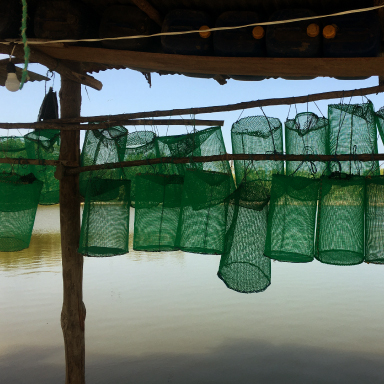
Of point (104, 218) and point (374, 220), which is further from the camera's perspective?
point (104, 218)

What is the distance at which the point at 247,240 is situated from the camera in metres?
2.72

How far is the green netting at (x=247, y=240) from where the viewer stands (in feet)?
8.82

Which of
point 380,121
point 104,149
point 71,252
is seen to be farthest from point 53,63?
point 380,121

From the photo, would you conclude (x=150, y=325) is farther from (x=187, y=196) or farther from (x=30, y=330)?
Answer: (x=187, y=196)

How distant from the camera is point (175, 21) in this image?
2451mm

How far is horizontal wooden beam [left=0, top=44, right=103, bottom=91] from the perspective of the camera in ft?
8.90

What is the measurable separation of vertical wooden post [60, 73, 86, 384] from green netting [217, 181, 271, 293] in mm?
1304

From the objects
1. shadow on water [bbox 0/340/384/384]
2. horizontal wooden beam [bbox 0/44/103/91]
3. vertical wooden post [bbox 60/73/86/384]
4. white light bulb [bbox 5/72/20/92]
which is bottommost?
shadow on water [bbox 0/340/384/384]

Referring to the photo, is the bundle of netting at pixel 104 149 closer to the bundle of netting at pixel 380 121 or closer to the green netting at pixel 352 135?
the green netting at pixel 352 135

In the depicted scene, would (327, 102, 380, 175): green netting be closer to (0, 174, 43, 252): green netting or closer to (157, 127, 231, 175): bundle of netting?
(157, 127, 231, 175): bundle of netting

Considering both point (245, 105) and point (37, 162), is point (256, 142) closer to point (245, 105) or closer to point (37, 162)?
point (245, 105)

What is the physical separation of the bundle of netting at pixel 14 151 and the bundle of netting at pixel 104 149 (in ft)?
1.88

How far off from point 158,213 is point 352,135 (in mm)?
1416

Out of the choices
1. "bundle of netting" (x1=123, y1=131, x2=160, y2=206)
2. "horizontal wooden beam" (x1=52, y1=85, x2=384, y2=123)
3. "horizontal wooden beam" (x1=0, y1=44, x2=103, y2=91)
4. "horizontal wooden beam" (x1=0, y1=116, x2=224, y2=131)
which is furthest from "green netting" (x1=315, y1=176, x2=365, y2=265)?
"horizontal wooden beam" (x1=0, y1=44, x2=103, y2=91)
